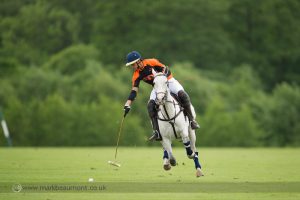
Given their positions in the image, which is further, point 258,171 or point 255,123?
point 255,123

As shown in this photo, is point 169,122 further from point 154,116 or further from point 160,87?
point 160,87

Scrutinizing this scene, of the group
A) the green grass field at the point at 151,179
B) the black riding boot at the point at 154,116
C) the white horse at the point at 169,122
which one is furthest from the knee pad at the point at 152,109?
the green grass field at the point at 151,179

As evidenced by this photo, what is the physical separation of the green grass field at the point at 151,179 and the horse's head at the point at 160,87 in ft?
4.95

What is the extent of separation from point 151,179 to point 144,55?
5218 centimetres

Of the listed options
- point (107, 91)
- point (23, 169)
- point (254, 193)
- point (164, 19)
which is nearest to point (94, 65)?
point (107, 91)

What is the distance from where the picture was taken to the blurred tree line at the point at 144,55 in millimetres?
48031

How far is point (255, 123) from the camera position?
1944 inches

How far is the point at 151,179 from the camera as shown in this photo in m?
16.2

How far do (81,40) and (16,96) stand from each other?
87.2 ft

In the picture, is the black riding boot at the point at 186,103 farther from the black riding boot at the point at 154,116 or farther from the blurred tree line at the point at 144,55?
the blurred tree line at the point at 144,55

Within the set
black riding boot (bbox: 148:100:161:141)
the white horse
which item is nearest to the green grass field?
the white horse

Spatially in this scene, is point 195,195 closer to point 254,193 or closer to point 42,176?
point 254,193

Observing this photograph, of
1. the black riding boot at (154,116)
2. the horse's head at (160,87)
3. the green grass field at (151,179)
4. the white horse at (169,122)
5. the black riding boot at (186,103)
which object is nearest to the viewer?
the green grass field at (151,179)

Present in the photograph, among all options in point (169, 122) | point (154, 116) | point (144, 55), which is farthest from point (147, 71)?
point (144, 55)
